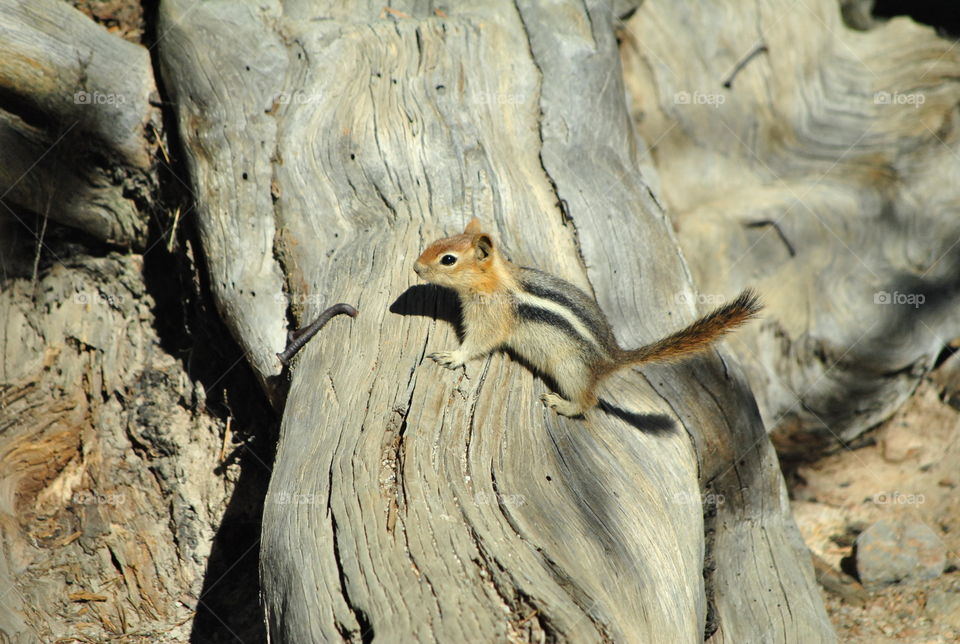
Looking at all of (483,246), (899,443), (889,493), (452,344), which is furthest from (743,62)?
(452,344)

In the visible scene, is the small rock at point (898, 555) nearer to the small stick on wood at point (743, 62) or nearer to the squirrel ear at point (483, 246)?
the squirrel ear at point (483, 246)

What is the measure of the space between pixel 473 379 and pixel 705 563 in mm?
1559

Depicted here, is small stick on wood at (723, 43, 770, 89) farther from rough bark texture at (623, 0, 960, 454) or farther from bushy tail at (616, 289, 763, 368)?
bushy tail at (616, 289, 763, 368)

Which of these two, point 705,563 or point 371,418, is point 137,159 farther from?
point 705,563

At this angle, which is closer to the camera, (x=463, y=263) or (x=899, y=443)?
(x=463, y=263)

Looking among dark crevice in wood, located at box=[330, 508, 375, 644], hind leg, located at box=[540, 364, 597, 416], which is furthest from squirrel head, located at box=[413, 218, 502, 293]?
dark crevice in wood, located at box=[330, 508, 375, 644]

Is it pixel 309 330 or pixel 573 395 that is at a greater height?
pixel 309 330

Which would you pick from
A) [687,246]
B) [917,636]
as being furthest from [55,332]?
[917,636]

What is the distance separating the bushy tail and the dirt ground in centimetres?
261

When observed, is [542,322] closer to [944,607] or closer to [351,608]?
[351,608]

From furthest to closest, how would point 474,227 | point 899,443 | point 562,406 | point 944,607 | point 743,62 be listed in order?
point 743,62 → point 899,443 → point 944,607 → point 474,227 → point 562,406

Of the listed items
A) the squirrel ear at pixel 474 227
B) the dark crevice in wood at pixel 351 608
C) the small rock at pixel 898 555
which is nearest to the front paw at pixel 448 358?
the squirrel ear at pixel 474 227

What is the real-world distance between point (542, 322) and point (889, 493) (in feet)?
13.2

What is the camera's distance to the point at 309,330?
378 centimetres
